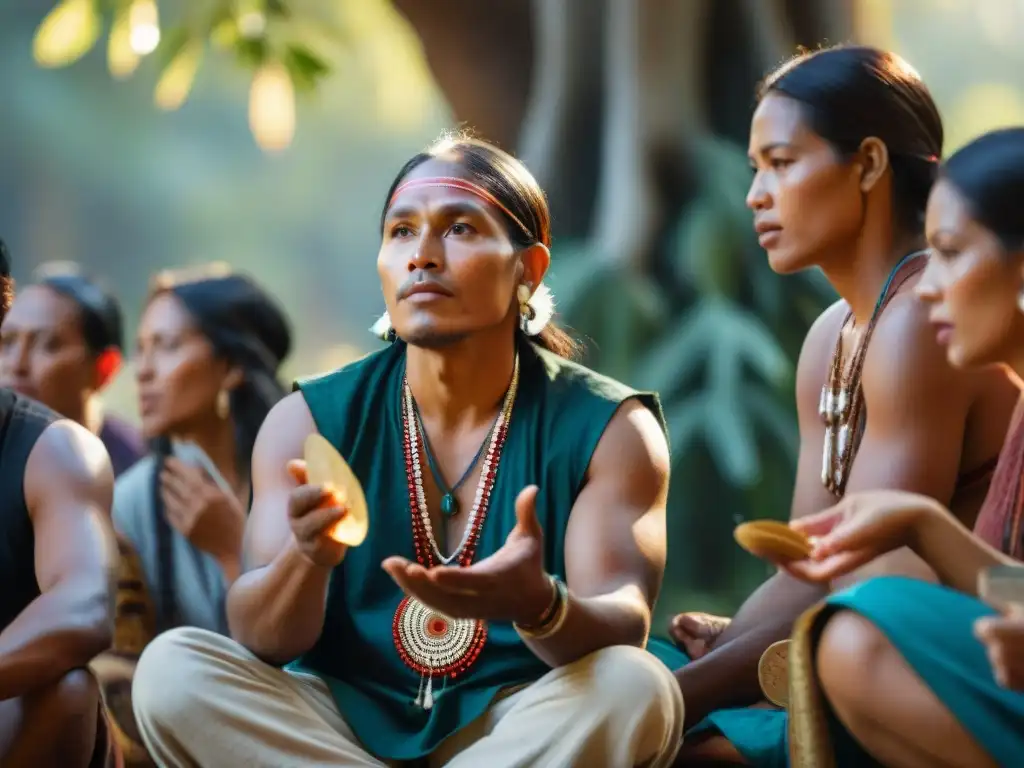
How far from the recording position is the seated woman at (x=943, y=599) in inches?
77.5

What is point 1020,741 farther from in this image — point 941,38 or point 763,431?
point 941,38

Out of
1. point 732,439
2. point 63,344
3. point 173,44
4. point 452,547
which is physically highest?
point 173,44

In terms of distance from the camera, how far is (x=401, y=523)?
104 inches

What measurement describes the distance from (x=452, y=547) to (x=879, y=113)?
1.05 metres

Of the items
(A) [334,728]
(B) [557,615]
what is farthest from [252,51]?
(B) [557,615]

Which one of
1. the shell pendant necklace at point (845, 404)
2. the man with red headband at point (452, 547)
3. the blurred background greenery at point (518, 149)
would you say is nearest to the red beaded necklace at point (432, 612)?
the man with red headband at point (452, 547)

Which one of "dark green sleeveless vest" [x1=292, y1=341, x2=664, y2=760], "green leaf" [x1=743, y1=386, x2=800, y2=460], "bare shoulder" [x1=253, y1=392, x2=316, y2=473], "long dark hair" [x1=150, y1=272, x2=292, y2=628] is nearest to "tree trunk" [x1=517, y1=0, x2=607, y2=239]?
"green leaf" [x1=743, y1=386, x2=800, y2=460]

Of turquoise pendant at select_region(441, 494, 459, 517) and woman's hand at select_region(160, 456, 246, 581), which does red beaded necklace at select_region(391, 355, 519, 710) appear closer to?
turquoise pendant at select_region(441, 494, 459, 517)

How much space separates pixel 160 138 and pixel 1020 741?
468cm

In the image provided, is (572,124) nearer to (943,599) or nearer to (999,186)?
(999,186)

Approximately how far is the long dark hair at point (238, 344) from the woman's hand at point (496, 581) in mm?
2255

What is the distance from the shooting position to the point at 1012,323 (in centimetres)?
215

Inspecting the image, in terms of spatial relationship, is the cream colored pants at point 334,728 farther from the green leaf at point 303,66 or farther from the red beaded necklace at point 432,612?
the green leaf at point 303,66

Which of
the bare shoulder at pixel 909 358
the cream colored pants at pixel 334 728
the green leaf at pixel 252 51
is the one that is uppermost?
the green leaf at pixel 252 51
